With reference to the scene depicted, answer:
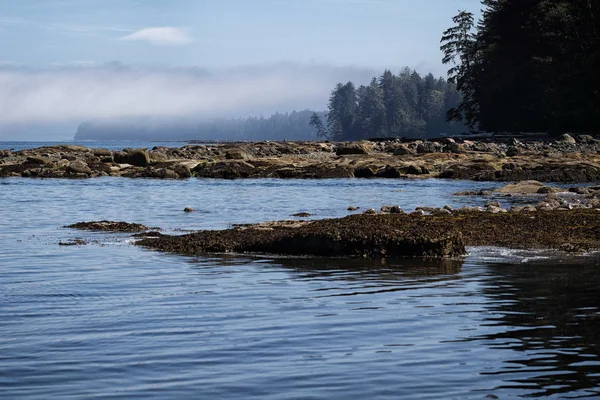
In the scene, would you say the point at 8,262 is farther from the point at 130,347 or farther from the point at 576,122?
the point at 576,122

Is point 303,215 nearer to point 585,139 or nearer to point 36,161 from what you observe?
point 36,161

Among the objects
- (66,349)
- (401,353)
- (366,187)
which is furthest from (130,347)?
(366,187)

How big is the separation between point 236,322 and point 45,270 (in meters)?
6.14

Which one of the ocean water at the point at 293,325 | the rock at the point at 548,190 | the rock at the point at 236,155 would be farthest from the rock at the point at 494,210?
the rock at the point at 236,155

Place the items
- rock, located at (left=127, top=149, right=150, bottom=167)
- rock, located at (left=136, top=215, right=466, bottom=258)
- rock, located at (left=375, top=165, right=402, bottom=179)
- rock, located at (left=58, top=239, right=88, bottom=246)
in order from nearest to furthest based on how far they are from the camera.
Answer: rock, located at (left=136, top=215, right=466, bottom=258)
rock, located at (left=58, top=239, right=88, bottom=246)
rock, located at (left=375, top=165, right=402, bottom=179)
rock, located at (left=127, top=149, right=150, bottom=167)

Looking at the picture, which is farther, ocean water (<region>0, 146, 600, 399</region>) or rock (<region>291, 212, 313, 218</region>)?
rock (<region>291, 212, 313, 218</region>)

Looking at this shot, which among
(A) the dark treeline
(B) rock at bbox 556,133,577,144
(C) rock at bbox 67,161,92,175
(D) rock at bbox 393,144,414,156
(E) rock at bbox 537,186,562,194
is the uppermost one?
(A) the dark treeline

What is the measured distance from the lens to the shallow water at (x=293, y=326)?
7605 mm

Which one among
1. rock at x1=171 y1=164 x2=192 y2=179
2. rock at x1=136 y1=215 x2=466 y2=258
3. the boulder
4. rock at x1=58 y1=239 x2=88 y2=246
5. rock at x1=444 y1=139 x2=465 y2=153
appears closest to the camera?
rock at x1=136 y1=215 x2=466 y2=258

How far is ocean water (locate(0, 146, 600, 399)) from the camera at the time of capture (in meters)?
7.59

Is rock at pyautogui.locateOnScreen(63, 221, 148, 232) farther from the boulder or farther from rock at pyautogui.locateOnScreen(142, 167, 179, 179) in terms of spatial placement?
rock at pyautogui.locateOnScreen(142, 167, 179, 179)

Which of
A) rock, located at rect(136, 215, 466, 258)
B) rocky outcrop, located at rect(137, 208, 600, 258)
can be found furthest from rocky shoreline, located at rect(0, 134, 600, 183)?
rock, located at rect(136, 215, 466, 258)

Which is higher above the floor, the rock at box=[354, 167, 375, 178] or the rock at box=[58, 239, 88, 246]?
the rock at box=[354, 167, 375, 178]

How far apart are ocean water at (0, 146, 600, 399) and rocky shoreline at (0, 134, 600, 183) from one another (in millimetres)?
33492
